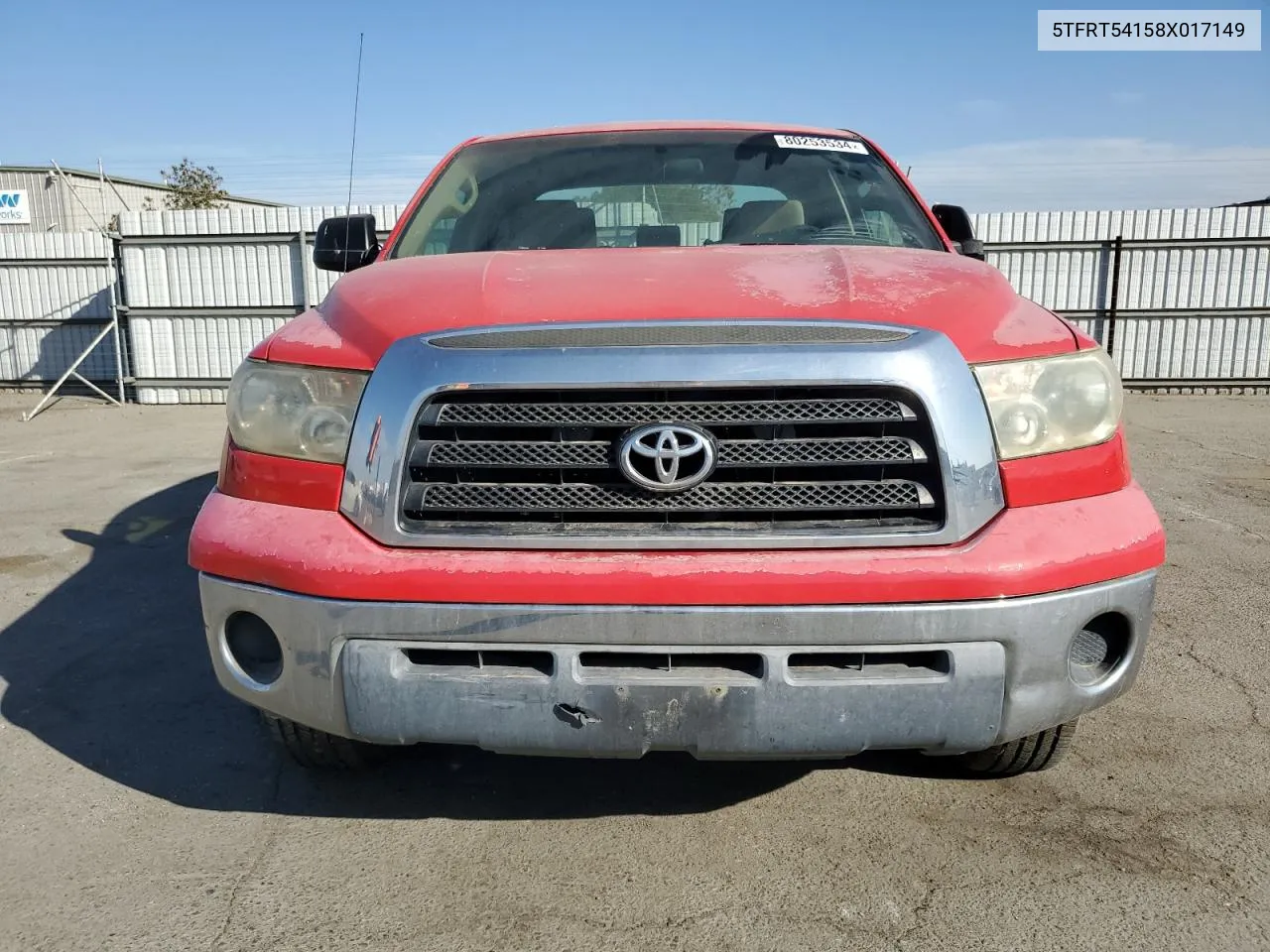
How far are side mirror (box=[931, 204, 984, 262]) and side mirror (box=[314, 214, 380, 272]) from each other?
2.04 metres

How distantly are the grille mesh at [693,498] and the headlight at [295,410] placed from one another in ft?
0.83

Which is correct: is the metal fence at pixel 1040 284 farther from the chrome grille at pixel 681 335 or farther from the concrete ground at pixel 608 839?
the chrome grille at pixel 681 335

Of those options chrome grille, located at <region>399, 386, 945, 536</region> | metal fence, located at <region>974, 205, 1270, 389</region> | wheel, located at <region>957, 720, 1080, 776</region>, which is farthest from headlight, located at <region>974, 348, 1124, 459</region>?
metal fence, located at <region>974, 205, 1270, 389</region>

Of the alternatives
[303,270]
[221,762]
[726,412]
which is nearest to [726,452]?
[726,412]

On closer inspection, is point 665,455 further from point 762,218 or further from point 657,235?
point 762,218

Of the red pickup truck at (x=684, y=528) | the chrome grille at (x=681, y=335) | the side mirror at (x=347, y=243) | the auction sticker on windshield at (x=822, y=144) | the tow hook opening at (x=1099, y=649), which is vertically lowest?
the tow hook opening at (x=1099, y=649)

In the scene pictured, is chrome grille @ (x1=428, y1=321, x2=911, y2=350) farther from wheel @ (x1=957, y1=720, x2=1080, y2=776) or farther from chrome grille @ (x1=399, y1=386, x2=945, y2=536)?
wheel @ (x1=957, y1=720, x2=1080, y2=776)

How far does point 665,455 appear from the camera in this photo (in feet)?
6.41

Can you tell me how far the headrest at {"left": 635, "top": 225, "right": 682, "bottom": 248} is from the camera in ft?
10.3

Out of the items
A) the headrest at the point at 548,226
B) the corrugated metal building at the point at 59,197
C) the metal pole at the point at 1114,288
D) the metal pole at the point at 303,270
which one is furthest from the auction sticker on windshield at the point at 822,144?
the corrugated metal building at the point at 59,197

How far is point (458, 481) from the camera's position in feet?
6.77

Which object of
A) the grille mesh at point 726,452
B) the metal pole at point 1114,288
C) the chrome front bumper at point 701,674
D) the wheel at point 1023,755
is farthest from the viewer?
the metal pole at point 1114,288

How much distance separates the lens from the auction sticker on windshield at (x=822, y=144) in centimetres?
361

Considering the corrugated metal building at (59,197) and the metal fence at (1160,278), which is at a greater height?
the corrugated metal building at (59,197)
